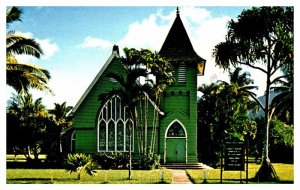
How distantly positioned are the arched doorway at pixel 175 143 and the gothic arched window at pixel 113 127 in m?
2.68

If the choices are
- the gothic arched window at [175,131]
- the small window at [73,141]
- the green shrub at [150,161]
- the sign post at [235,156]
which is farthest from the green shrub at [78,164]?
the small window at [73,141]

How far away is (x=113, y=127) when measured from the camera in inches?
1125

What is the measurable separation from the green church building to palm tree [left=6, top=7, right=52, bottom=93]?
814 cm

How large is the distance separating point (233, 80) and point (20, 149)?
2006 centimetres

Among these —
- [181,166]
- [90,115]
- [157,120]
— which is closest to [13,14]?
[90,115]

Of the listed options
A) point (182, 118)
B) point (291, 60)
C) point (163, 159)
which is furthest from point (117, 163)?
point (291, 60)

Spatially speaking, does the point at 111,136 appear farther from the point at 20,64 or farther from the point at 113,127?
the point at 20,64

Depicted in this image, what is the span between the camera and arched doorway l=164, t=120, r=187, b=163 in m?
28.5

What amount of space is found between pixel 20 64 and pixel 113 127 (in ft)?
32.4

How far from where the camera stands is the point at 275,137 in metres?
34.4

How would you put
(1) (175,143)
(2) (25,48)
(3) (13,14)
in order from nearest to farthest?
(3) (13,14), (2) (25,48), (1) (175,143)

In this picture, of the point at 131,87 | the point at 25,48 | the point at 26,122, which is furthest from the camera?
the point at 26,122

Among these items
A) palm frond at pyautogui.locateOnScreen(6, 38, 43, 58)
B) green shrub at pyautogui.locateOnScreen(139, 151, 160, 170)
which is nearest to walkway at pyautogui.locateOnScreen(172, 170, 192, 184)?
green shrub at pyautogui.locateOnScreen(139, 151, 160, 170)
